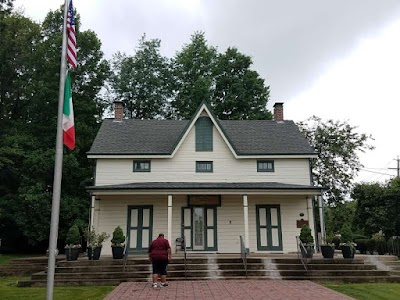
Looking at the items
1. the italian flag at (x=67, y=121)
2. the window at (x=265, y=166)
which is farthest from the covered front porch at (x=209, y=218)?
the italian flag at (x=67, y=121)

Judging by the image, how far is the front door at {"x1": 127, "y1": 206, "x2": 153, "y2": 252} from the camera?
18828mm

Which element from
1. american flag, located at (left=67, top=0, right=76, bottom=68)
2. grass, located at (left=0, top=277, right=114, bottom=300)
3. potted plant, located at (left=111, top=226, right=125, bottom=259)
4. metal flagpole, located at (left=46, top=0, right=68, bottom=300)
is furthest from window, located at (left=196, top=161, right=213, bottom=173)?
metal flagpole, located at (left=46, top=0, right=68, bottom=300)

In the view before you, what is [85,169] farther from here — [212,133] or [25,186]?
[212,133]

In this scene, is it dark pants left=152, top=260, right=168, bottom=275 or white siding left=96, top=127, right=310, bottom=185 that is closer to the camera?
dark pants left=152, top=260, right=168, bottom=275

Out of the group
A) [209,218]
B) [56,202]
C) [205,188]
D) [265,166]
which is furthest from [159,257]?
[265,166]

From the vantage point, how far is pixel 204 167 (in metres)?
20.3

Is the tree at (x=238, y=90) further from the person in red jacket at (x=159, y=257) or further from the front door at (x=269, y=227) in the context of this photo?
the person in red jacket at (x=159, y=257)

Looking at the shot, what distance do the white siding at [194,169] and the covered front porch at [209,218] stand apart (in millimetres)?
1064

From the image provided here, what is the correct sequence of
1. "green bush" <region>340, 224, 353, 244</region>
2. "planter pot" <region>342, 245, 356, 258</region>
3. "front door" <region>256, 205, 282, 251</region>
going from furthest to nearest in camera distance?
"front door" <region>256, 205, 282, 251</region>
"green bush" <region>340, 224, 353, 244</region>
"planter pot" <region>342, 245, 356, 258</region>

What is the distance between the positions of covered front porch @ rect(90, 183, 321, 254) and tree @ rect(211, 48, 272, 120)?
52.7 ft

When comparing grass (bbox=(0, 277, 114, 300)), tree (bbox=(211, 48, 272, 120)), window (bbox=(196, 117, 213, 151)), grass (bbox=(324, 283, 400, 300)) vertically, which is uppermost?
tree (bbox=(211, 48, 272, 120))

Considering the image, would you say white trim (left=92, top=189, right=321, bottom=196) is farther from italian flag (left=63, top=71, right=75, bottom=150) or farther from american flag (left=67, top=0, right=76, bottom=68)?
italian flag (left=63, top=71, right=75, bottom=150)

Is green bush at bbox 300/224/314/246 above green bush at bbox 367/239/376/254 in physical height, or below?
above

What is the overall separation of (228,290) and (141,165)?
10.4m
